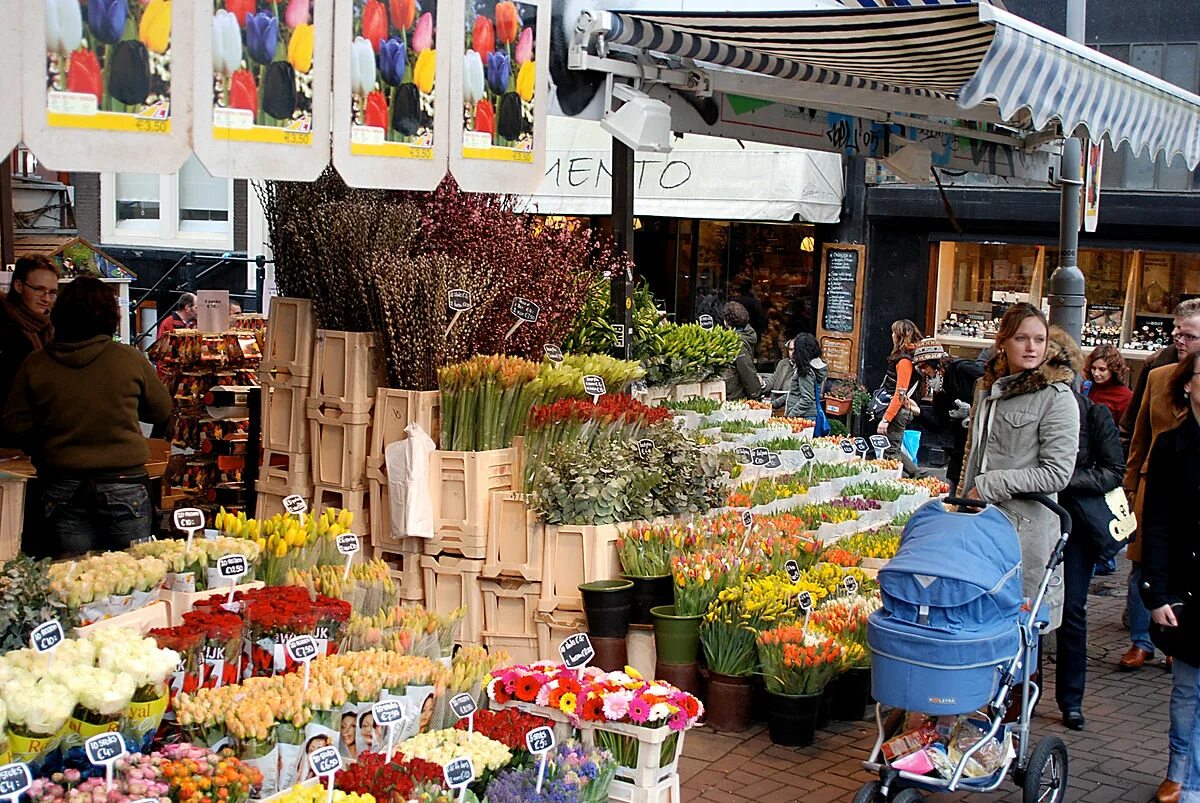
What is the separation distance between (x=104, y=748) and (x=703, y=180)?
452 inches

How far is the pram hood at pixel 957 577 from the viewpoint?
425 centimetres

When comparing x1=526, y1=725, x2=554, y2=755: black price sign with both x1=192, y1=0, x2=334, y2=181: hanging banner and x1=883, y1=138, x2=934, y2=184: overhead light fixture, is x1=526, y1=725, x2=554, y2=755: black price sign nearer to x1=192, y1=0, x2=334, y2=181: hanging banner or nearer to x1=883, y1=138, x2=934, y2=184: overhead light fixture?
x1=192, y1=0, x2=334, y2=181: hanging banner

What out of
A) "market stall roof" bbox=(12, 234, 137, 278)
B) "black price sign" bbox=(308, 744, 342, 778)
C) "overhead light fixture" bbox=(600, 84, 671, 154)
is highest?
"overhead light fixture" bbox=(600, 84, 671, 154)

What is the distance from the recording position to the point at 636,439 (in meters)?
6.46

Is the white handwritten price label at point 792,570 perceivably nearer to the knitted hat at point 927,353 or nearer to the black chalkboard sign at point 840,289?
the knitted hat at point 927,353

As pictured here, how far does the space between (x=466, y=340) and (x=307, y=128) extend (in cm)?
230

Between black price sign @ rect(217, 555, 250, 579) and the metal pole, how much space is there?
18.6 feet

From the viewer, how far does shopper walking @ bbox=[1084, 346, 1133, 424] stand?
8.67m

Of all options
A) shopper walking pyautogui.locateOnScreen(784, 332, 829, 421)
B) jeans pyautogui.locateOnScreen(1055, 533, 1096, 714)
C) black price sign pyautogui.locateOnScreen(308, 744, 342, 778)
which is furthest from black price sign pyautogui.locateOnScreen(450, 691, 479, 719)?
shopper walking pyautogui.locateOnScreen(784, 332, 829, 421)

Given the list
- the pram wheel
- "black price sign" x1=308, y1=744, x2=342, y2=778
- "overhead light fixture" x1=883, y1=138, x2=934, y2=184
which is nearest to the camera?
"black price sign" x1=308, y1=744, x2=342, y2=778

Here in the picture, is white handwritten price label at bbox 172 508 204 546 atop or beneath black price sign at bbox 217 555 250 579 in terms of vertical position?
atop

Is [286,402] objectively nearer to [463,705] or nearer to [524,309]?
[524,309]

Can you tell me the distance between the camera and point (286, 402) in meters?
6.73

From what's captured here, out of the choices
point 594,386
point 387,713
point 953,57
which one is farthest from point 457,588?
point 953,57
